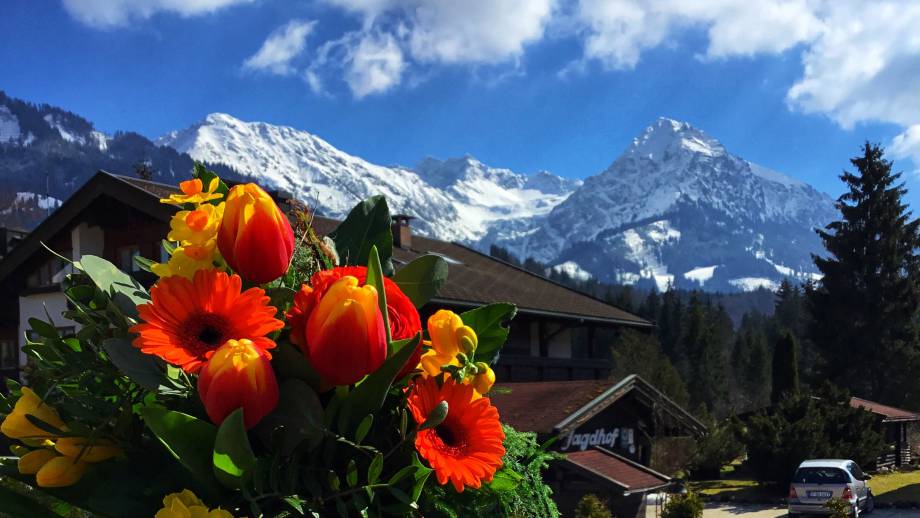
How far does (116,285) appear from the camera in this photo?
138cm

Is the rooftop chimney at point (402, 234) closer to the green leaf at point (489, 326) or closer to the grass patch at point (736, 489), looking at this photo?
the grass patch at point (736, 489)

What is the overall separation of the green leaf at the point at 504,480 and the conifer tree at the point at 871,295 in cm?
4748

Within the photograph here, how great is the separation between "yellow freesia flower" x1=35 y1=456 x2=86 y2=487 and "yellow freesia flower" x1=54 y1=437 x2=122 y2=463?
13 mm

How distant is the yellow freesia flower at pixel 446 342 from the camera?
1.35 metres

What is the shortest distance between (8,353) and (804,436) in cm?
2608

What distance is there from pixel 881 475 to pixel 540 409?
26721 mm

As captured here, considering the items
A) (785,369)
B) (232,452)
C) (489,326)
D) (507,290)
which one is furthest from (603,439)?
(785,369)

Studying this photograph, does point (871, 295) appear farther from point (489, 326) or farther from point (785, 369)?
point (489, 326)

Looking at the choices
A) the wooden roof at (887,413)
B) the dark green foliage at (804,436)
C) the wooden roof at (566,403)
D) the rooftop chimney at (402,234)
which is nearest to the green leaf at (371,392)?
the wooden roof at (566,403)

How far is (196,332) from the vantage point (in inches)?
48.5

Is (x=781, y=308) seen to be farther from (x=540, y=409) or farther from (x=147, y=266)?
(x=147, y=266)

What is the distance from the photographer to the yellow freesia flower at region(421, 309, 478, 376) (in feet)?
4.43

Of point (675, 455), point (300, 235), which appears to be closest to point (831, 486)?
point (675, 455)

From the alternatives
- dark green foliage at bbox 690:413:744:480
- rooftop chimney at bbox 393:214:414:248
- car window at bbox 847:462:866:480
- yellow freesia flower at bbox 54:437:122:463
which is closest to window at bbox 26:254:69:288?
rooftop chimney at bbox 393:214:414:248
